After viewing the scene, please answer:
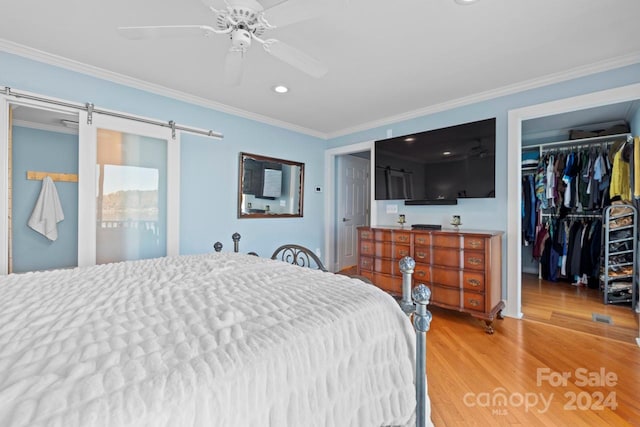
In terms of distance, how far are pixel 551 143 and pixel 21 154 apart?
671 centimetres

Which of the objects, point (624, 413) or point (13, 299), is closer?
point (13, 299)

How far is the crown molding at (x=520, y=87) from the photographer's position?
2.31 metres

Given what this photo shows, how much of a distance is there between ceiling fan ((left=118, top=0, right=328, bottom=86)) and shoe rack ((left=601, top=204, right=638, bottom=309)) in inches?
151

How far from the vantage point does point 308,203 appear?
173 inches

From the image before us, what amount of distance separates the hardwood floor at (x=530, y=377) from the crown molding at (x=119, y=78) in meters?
3.29

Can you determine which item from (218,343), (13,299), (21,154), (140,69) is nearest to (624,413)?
(218,343)

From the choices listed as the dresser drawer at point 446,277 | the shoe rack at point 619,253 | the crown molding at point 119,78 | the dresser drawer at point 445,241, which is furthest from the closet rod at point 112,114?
the shoe rack at point 619,253

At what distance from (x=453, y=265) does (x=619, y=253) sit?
218 cm

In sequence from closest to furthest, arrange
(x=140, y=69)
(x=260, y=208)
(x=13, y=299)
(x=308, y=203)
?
(x=13, y=299), (x=140, y=69), (x=260, y=208), (x=308, y=203)

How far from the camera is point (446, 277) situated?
2779mm

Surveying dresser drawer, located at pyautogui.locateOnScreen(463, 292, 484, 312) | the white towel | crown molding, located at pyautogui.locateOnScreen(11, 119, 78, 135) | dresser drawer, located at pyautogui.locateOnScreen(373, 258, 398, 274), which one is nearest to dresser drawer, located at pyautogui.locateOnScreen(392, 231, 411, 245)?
dresser drawer, located at pyautogui.locateOnScreen(373, 258, 398, 274)

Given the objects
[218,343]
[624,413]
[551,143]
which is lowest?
[624,413]

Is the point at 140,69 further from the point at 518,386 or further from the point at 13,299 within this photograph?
the point at 518,386

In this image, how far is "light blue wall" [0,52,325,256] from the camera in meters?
2.32
